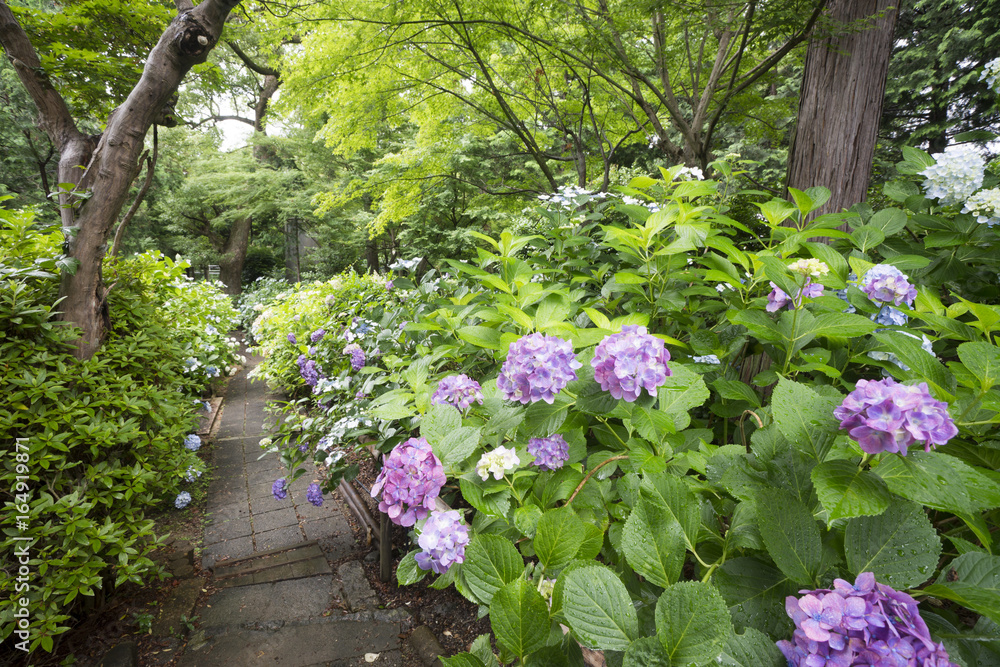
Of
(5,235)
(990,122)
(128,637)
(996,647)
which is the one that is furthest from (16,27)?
(990,122)

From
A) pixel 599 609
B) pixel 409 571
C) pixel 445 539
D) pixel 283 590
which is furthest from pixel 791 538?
pixel 283 590

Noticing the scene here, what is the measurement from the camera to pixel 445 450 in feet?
2.60

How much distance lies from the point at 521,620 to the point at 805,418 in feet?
1.44

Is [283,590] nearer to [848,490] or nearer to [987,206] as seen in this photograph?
[848,490]

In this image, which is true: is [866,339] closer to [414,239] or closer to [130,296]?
[130,296]

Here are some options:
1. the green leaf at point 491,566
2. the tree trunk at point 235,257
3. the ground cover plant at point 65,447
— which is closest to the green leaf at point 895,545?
the green leaf at point 491,566

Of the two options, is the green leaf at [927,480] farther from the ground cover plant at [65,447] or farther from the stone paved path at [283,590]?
the ground cover plant at [65,447]

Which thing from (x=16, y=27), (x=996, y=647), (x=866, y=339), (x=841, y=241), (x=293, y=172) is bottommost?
(x=996, y=647)

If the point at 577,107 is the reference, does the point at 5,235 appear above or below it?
below

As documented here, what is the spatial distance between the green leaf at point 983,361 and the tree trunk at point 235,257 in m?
14.4

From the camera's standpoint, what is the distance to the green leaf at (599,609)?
476 millimetres

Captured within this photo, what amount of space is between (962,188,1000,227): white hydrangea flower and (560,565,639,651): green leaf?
1415 millimetres

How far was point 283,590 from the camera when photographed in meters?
2.06

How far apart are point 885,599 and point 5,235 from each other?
2.94 metres
